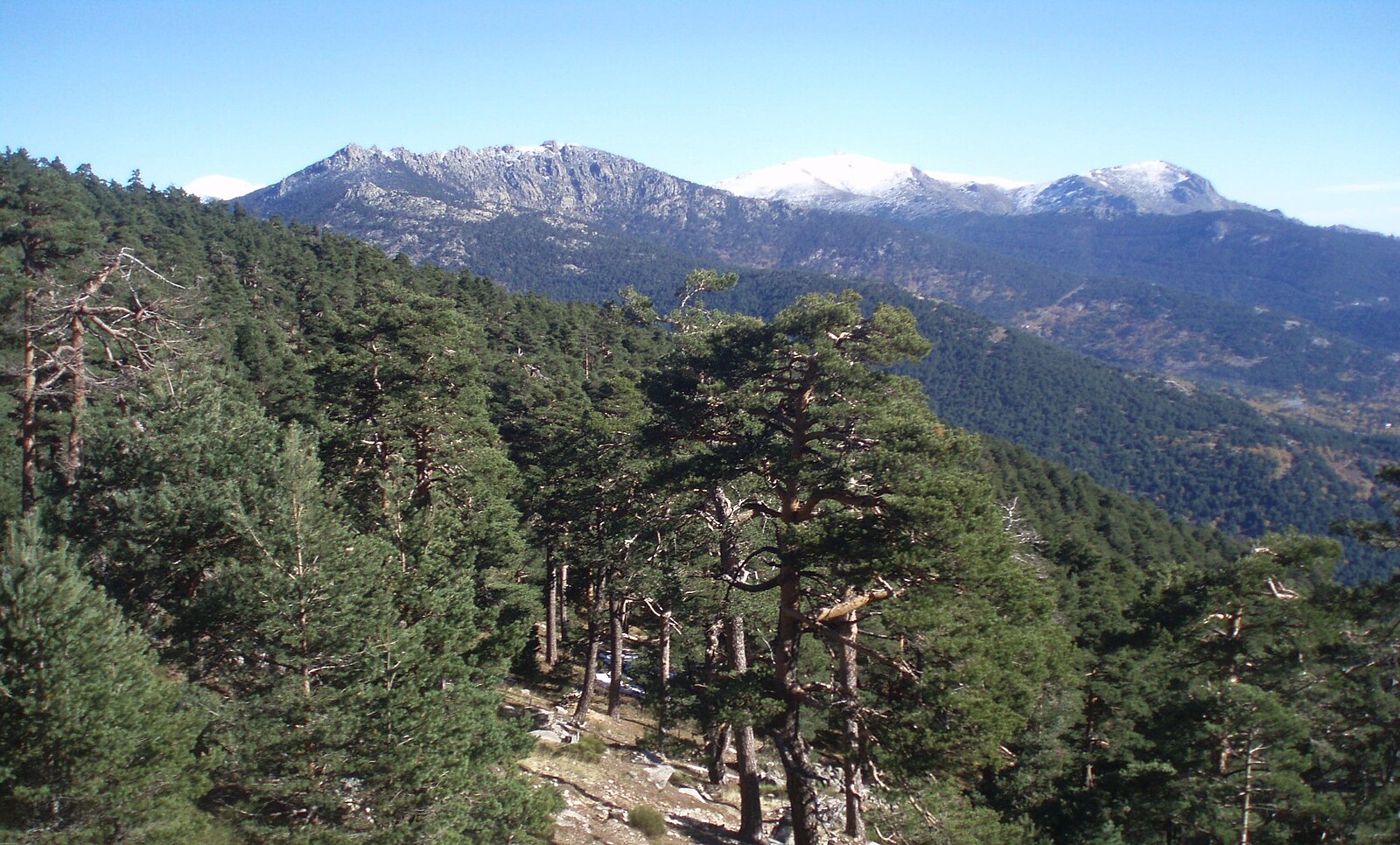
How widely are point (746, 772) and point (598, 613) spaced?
8493mm

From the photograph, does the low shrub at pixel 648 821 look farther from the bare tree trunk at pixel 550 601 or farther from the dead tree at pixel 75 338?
the dead tree at pixel 75 338

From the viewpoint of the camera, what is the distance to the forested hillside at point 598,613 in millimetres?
9461

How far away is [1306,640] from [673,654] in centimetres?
1461

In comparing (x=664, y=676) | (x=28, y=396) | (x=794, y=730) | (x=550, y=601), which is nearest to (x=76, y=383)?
(x=28, y=396)

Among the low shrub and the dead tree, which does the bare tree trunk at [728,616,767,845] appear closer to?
the low shrub

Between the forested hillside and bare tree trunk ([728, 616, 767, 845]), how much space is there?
81mm

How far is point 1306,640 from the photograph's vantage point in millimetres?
16453

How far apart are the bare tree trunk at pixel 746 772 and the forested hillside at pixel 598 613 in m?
0.08

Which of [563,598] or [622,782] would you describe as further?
[563,598]

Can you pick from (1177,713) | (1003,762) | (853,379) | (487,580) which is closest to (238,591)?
(487,580)

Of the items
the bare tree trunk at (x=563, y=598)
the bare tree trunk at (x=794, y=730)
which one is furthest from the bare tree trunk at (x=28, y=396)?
the bare tree trunk at (x=563, y=598)

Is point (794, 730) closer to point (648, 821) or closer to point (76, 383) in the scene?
point (648, 821)

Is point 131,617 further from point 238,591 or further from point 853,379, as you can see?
A: point 853,379

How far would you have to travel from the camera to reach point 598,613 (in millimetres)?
23141
